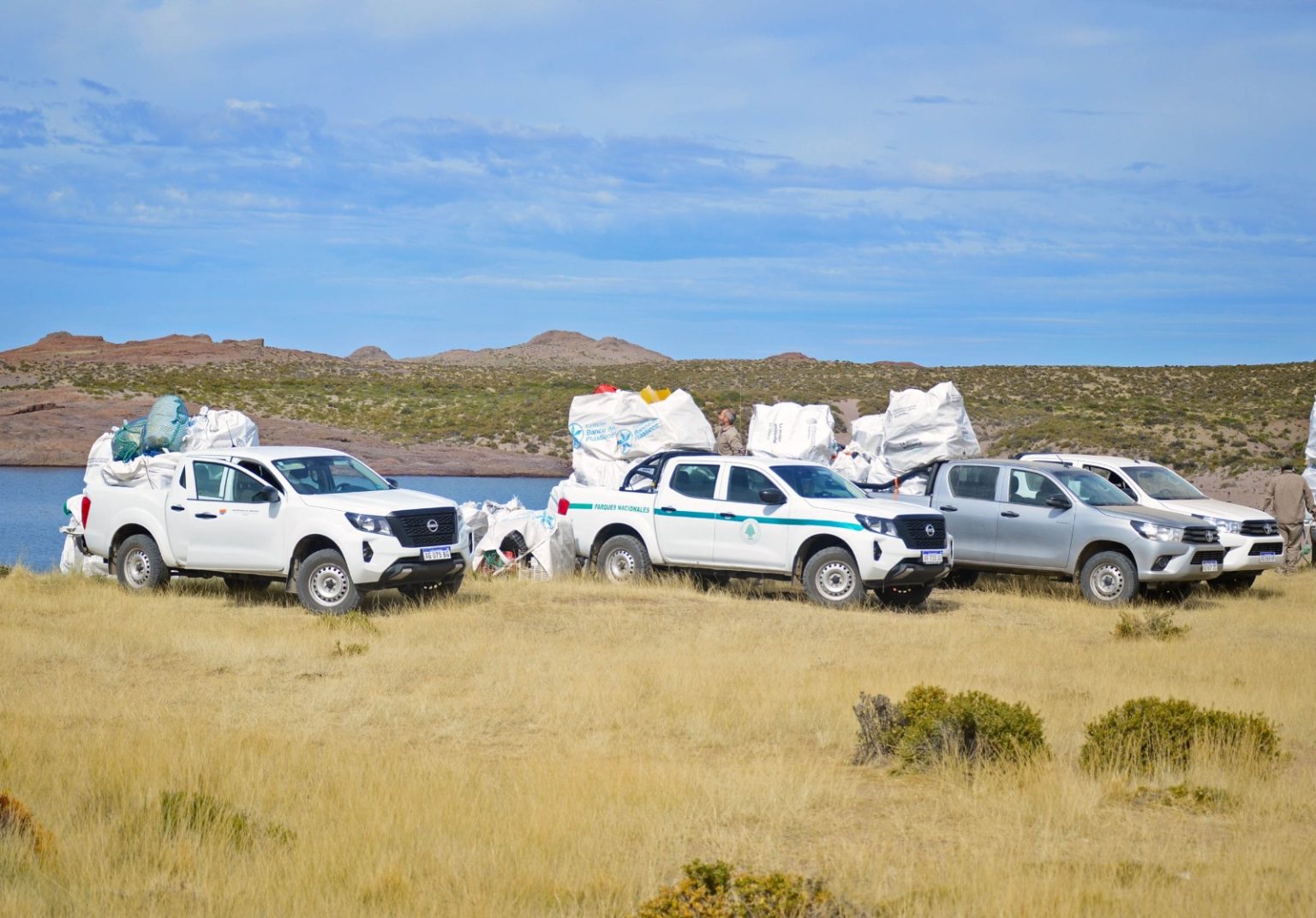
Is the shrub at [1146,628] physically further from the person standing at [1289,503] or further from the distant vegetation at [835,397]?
the distant vegetation at [835,397]

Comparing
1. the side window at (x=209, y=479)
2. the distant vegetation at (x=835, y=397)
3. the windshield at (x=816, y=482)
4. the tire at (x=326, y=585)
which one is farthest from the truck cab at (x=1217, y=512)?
the distant vegetation at (x=835, y=397)

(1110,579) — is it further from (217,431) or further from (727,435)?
(217,431)

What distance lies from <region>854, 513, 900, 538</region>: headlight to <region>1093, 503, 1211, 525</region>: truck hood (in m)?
3.07

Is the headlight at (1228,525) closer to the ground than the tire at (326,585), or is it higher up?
higher up

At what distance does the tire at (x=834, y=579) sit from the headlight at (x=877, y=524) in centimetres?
44

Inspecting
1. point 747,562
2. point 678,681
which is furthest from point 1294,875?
point 747,562

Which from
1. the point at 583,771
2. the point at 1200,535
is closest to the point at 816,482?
the point at 1200,535

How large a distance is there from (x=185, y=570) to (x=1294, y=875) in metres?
13.6

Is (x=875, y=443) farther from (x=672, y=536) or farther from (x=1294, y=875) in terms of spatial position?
(x=1294, y=875)

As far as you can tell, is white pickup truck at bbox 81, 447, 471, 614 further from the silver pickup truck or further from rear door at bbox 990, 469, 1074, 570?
rear door at bbox 990, 469, 1074, 570

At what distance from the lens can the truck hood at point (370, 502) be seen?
50.5 ft

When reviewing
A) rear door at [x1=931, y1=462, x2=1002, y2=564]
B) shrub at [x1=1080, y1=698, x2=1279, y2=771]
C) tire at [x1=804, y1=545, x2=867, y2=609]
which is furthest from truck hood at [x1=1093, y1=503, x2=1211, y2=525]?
shrub at [x1=1080, y1=698, x2=1279, y2=771]

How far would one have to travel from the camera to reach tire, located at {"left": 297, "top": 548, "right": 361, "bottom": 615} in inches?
606

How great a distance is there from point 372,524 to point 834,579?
18.5ft
